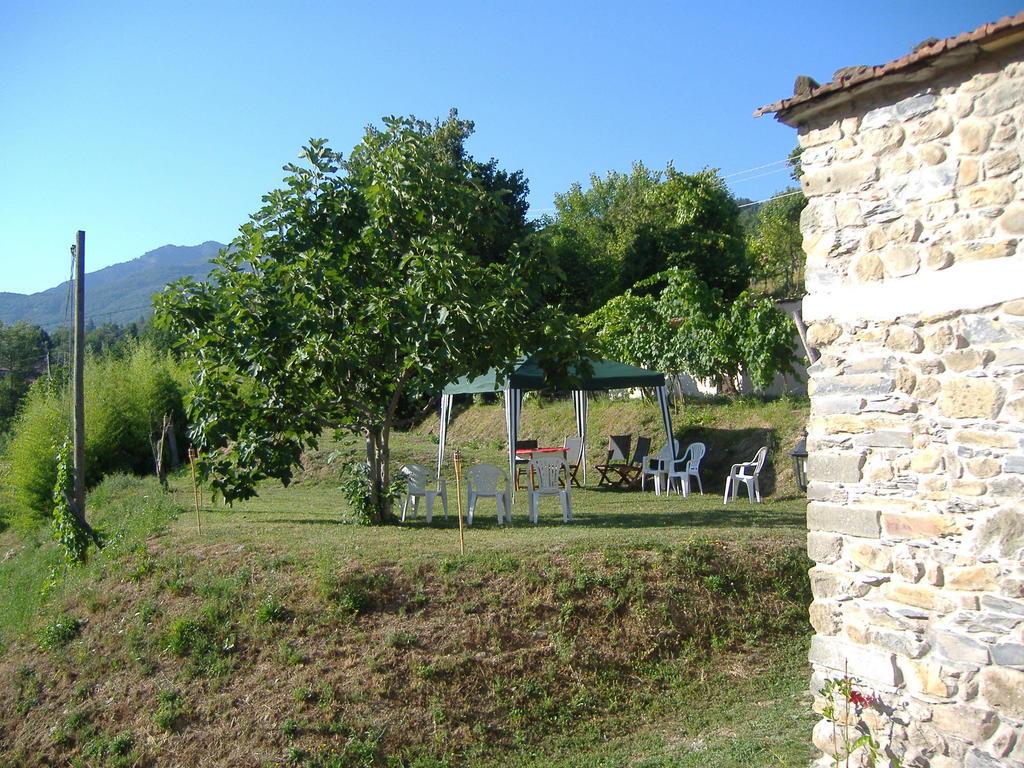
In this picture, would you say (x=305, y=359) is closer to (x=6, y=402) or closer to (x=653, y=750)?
(x=653, y=750)

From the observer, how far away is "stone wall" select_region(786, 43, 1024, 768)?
4.31m

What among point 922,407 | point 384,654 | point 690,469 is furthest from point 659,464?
point 922,407

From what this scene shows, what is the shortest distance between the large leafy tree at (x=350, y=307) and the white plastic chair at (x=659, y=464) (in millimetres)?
3940

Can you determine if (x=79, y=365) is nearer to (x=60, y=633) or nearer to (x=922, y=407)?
(x=60, y=633)

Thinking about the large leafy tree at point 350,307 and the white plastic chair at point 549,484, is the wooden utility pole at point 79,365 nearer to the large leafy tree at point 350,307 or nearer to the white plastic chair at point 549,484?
the large leafy tree at point 350,307

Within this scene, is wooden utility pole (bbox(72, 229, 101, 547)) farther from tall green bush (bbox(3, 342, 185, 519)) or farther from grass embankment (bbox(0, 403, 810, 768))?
tall green bush (bbox(3, 342, 185, 519))

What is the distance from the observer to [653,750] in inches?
237

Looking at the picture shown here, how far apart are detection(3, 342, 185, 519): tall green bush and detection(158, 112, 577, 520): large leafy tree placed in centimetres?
1082

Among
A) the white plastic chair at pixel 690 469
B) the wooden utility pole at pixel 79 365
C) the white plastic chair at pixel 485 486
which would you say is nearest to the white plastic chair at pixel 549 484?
the white plastic chair at pixel 485 486

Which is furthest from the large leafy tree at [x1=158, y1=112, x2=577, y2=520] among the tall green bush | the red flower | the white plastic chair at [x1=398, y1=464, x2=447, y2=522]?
the tall green bush

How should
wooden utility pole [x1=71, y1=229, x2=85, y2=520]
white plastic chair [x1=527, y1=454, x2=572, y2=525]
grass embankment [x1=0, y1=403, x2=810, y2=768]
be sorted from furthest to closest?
wooden utility pole [x1=71, y1=229, x2=85, y2=520] → white plastic chair [x1=527, y1=454, x2=572, y2=525] → grass embankment [x1=0, y1=403, x2=810, y2=768]

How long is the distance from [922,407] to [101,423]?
2022cm

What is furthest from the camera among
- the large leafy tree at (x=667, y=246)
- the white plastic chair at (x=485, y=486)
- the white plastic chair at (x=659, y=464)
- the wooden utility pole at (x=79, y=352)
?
the large leafy tree at (x=667, y=246)

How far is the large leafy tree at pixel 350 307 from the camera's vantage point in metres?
8.84
